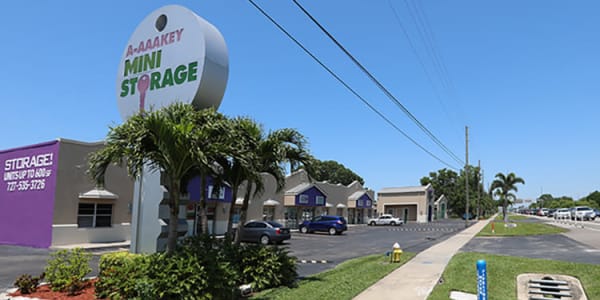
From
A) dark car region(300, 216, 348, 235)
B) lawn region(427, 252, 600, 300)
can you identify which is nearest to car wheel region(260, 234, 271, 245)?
dark car region(300, 216, 348, 235)

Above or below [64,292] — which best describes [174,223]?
above

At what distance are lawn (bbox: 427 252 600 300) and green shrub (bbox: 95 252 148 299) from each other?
19.1 feet

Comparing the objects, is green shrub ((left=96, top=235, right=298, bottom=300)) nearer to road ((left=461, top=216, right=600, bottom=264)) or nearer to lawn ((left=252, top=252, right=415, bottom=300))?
lawn ((left=252, top=252, right=415, bottom=300))

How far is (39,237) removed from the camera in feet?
66.8

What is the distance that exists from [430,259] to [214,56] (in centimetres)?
1092

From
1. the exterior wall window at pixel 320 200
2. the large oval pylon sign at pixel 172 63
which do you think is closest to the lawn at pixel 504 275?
the large oval pylon sign at pixel 172 63

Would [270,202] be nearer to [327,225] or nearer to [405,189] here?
[327,225]

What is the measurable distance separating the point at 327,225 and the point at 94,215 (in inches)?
723

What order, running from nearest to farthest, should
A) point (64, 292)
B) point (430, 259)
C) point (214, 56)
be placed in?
point (64, 292) < point (214, 56) < point (430, 259)

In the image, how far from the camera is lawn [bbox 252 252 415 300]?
877 cm

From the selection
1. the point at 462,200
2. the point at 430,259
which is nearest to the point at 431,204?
the point at 462,200

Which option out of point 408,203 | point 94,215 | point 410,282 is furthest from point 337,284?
point 408,203

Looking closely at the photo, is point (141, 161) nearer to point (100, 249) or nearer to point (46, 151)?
point (100, 249)

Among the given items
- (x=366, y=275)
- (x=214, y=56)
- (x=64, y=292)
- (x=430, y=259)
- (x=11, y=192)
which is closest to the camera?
(x=64, y=292)
